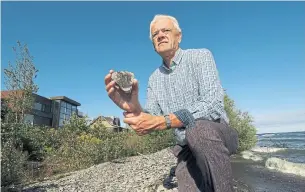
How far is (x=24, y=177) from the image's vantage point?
12.8 meters

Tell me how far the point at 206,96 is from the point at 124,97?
49cm

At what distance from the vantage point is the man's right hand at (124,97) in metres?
1.63

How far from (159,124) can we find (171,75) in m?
0.72

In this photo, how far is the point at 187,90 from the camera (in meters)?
2.18

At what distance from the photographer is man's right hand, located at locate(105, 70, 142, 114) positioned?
1633 mm

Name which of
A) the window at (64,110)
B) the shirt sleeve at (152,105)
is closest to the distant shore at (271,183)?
the shirt sleeve at (152,105)

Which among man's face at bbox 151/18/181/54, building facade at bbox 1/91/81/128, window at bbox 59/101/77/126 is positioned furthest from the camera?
window at bbox 59/101/77/126

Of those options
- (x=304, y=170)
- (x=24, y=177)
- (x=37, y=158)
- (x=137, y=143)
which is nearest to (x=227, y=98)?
(x=137, y=143)

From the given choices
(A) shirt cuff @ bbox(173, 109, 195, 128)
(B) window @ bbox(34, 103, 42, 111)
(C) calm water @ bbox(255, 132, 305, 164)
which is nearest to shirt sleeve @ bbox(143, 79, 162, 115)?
(A) shirt cuff @ bbox(173, 109, 195, 128)

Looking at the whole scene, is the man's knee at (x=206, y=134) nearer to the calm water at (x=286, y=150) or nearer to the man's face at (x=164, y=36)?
the man's face at (x=164, y=36)

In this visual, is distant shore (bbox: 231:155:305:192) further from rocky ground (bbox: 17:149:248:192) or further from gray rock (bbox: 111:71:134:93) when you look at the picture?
gray rock (bbox: 111:71:134:93)

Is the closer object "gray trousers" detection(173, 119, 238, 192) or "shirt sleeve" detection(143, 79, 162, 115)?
"gray trousers" detection(173, 119, 238, 192)

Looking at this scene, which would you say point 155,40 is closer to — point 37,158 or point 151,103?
point 151,103

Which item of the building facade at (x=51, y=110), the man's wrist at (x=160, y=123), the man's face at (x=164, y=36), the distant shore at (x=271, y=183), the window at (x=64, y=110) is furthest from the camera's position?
the window at (x=64, y=110)
